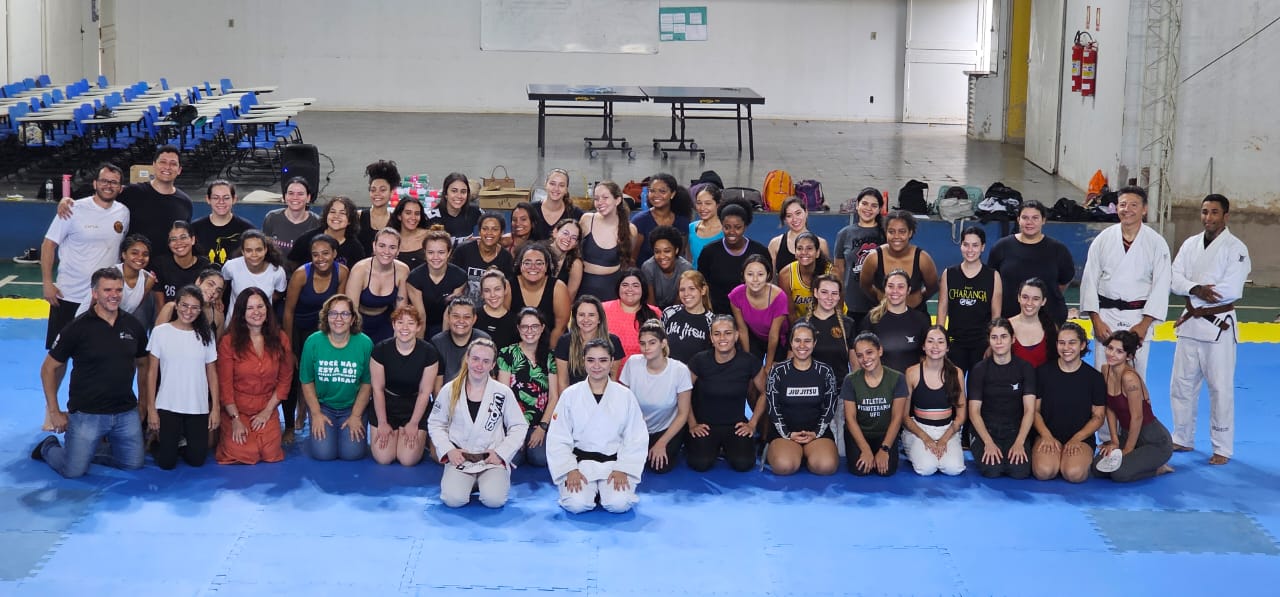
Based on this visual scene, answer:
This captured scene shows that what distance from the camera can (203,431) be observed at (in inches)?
320

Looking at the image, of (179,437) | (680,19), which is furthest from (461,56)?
(179,437)

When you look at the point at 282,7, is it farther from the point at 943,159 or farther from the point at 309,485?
the point at 309,485

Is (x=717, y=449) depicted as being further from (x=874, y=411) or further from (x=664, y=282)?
(x=664, y=282)

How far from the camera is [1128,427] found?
830cm

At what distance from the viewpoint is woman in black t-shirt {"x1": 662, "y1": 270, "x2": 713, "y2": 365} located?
8.35m

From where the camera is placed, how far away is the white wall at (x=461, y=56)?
2738cm

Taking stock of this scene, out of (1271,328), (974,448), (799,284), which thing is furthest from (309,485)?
(1271,328)

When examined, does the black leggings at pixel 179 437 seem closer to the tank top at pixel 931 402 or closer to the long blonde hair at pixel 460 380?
the long blonde hair at pixel 460 380

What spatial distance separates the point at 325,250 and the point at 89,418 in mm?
1738

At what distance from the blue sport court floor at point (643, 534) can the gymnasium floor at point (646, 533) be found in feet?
0.05

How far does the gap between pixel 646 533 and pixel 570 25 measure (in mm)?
21605

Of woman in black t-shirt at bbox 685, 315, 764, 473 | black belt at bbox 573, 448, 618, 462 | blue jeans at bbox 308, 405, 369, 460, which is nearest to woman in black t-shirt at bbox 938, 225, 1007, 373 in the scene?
woman in black t-shirt at bbox 685, 315, 764, 473

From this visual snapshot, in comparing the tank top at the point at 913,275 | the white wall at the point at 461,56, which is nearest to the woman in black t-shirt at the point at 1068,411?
the tank top at the point at 913,275

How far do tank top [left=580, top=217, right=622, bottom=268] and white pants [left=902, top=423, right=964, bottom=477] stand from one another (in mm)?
2368
